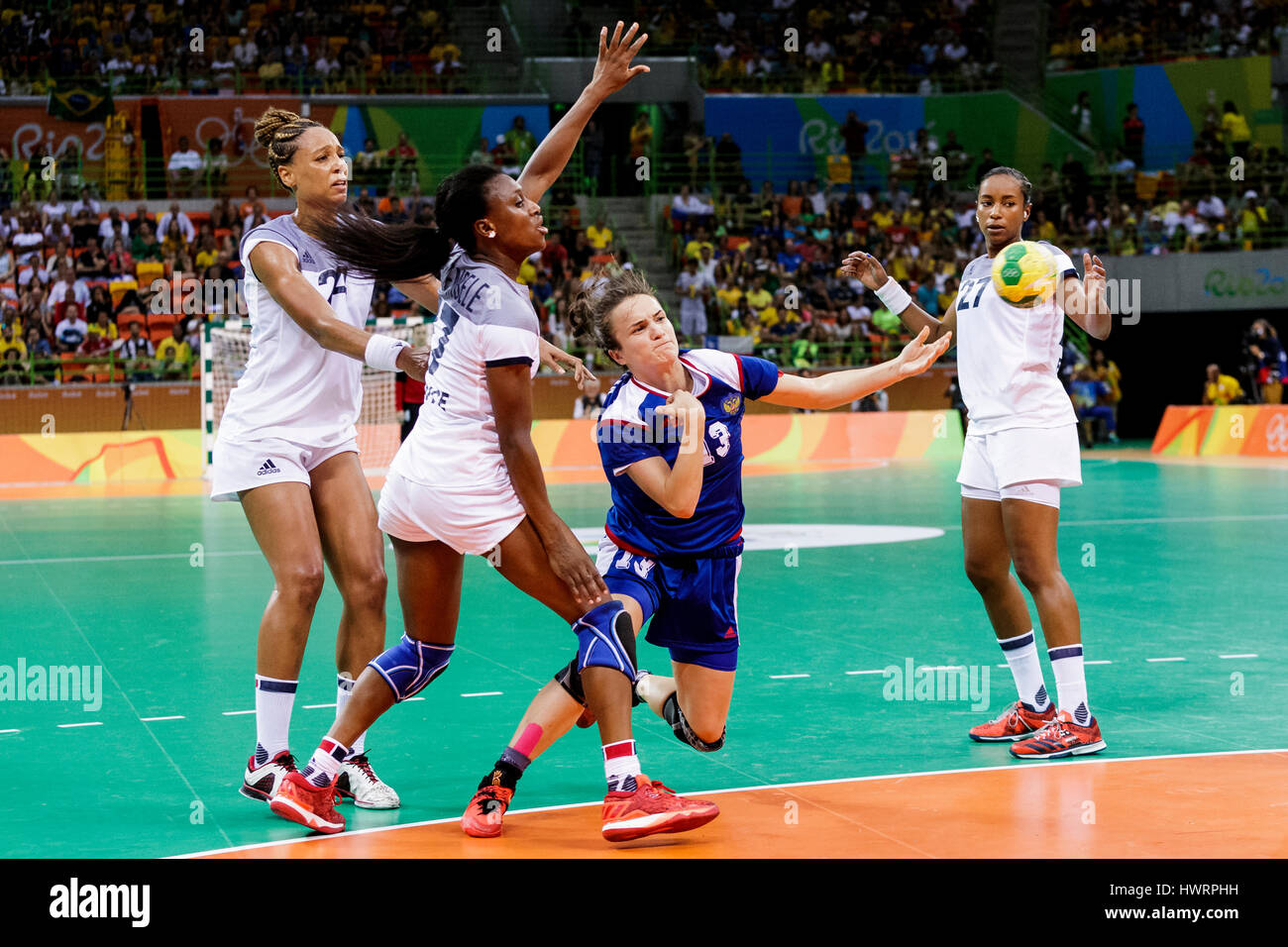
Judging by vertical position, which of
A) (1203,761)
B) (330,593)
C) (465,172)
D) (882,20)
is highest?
(882,20)

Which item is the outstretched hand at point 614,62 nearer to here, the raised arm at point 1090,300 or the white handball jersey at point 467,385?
the white handball jersey at point 467,385

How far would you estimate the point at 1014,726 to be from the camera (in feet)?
19.5

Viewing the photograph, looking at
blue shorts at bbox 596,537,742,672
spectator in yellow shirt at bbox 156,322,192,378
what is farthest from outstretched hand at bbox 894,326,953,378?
spectator in yellow shirt at bbox 156,322,192,378

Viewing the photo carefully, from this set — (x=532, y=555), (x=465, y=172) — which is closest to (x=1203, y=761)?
(x=532, y=555)

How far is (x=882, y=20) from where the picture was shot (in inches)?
1400

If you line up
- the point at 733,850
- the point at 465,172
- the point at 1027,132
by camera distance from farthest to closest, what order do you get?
the point at 1027,132 → the point at 465,172 → the point at 733,850

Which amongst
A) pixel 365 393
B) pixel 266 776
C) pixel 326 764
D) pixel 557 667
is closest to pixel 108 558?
pixel 557 667

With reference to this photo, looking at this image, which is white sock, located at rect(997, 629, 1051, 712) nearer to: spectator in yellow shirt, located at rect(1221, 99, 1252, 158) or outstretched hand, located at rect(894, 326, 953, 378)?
outstretched hand, located at rect(894, 326, 953, 378)

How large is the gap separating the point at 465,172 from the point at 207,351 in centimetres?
1549

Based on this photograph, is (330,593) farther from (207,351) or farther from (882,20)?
(882,20)

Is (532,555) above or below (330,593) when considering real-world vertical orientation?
above

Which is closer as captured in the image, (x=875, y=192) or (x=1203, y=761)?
(x=1203, y=761)

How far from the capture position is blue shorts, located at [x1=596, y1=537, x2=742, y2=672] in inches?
196

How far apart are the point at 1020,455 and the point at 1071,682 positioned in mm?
890
